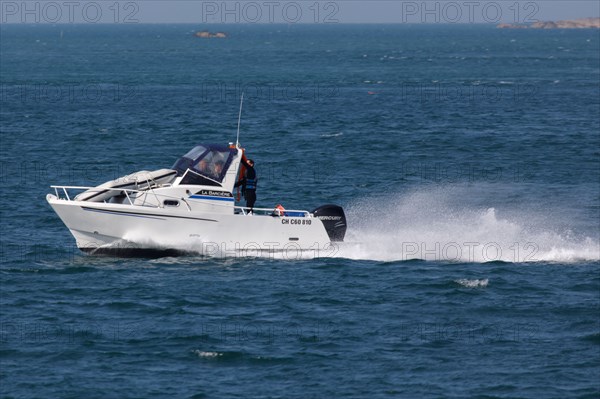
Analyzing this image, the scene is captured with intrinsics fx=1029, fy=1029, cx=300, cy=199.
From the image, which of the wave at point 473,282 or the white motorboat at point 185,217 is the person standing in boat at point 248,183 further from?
the wave at point 473,282

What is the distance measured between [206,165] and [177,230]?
6.56 feet

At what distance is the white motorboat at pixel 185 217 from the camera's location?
91.9ft

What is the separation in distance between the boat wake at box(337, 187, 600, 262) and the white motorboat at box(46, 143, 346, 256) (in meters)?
2.23

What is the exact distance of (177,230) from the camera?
93.2 ft

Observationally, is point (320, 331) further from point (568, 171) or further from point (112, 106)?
point (112, 106)

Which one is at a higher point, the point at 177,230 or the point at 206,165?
the point at 206,165

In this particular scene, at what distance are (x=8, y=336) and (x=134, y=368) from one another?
3685mm

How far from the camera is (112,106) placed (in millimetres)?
78312

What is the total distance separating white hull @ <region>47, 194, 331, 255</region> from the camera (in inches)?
1097

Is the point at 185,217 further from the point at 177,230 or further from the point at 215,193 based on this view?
the point at 215,193

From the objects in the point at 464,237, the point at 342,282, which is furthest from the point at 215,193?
the point at 464,237

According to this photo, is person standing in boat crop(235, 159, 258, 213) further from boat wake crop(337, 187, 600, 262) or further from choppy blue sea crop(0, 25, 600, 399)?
boat wake crop(337, 187, 600, 262)

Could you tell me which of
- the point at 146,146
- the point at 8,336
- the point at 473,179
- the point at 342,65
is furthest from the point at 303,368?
the point at 342,65

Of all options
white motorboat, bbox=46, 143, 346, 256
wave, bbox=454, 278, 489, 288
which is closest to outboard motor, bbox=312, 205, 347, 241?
white motorboat, bbox=46, 143, 346, 256
